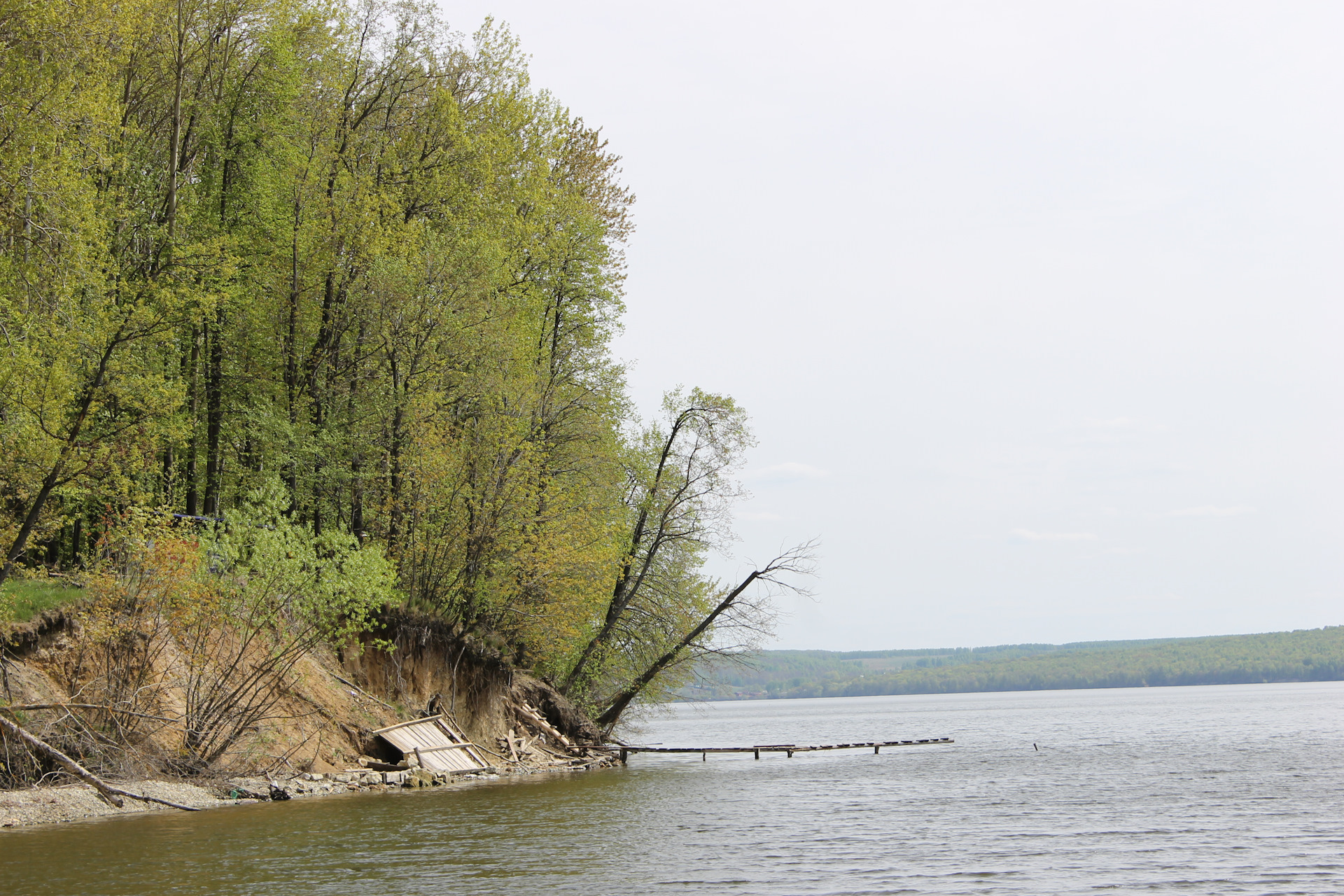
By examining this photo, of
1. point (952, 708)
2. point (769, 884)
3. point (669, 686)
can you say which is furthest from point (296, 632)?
point (952, 708)

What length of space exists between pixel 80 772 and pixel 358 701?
13.7m

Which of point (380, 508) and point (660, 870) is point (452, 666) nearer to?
point (380, 508)

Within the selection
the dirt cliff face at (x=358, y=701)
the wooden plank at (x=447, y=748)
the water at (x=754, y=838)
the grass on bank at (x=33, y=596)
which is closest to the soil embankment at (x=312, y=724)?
the dirt cliff face at (x=358, y=701)

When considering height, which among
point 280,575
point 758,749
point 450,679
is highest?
point 280,575

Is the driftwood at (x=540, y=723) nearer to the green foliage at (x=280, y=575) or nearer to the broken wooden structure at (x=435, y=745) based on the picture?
the broken wooden structure at (x=435, y=745)

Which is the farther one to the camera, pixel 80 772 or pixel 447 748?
pixel 447 748

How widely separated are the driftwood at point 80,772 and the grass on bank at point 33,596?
2425mm

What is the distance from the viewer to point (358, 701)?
32281mm

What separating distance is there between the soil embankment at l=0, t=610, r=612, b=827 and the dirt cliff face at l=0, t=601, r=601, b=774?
3 centimetres

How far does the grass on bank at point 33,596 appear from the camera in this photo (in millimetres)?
23312

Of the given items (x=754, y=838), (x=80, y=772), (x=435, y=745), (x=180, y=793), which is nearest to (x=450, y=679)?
(x=435, y=745)

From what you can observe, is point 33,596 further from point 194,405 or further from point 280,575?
point 194,405

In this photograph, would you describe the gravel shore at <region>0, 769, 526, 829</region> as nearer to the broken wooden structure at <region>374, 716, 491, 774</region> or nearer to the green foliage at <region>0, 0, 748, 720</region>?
the broken wooden structure at <region>374, 716, 491, 774</region>

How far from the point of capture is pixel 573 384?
39.7 meters
